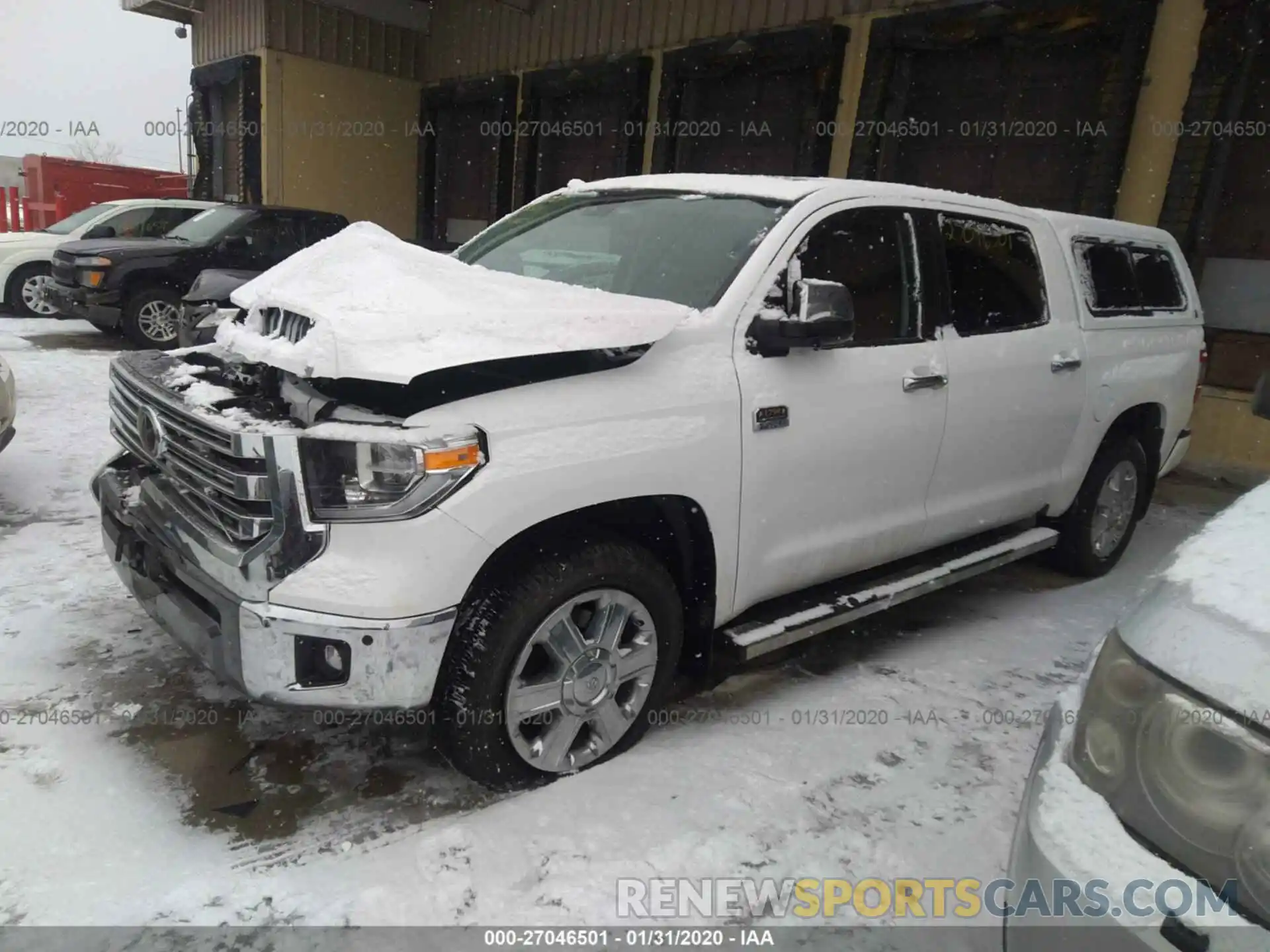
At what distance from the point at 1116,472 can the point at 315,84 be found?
13.2m

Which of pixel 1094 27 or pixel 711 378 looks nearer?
pixel 711 378

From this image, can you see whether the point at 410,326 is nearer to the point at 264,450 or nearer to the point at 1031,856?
the point at 264,450

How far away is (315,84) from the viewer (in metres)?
13.7

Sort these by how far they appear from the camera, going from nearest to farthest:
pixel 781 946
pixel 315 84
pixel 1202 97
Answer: pixel 781 946 → pixel 1202 97 → pixel 315 84

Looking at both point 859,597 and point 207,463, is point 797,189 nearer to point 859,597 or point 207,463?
point 859,597

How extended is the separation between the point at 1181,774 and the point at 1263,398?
5.14 feet

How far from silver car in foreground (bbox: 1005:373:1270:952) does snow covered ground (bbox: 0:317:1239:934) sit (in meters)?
1.07

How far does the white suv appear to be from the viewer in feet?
33.0

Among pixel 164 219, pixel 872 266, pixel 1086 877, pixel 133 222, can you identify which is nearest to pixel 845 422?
pixel 872 266

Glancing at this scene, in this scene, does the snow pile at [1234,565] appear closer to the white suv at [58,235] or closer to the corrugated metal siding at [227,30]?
the white suv at [58,235]

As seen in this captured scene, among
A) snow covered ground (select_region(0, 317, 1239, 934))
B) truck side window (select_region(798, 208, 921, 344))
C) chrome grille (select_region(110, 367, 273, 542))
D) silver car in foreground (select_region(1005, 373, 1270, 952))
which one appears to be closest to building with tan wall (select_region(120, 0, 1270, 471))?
truck side window (select_region(798, 208, 921, 344))

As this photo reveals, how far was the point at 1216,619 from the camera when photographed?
1386mm

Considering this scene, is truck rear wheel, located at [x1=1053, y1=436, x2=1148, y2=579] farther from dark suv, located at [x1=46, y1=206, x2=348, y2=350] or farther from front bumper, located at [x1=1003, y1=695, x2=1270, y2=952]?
dark suv, located at [x1=46, y1=206, x2=348, y2=350]

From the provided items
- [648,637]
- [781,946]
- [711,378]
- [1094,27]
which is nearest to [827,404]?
[711,378]
